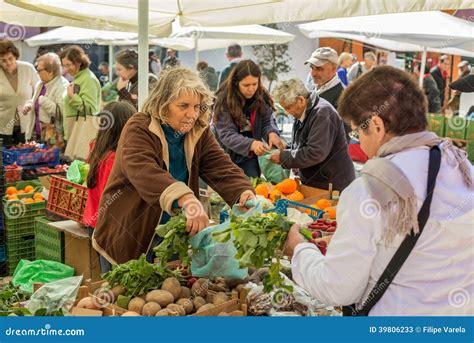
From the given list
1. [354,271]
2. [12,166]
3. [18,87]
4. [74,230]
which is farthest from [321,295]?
[18,87]

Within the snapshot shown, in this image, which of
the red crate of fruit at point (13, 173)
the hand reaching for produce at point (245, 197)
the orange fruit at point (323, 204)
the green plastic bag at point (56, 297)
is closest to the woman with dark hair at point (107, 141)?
the hand reaching for produce at point (245, 197)

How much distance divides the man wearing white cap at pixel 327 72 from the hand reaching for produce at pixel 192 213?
358 centimetres

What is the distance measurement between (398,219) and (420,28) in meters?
8.34

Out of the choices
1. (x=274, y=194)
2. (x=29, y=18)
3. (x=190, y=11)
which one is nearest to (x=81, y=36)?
(x=29, y=18)

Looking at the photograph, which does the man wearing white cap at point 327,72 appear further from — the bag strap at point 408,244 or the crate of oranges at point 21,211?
the bag strap at point 408,244

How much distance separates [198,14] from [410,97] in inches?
167

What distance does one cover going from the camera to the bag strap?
2.16 meters

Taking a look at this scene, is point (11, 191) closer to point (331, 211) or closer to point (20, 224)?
point (20, 224)

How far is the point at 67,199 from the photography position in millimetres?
5449

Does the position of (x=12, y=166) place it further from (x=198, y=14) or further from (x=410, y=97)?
(x=410, y=97)

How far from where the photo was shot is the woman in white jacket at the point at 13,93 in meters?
8.23

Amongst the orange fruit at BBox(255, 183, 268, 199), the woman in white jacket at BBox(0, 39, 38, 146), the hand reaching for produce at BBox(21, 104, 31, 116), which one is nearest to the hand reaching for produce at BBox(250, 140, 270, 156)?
the orange fruit at BBox(255, 183, 268, 199)

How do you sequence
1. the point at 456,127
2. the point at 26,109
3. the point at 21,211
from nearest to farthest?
the point at 21,211 → the point at 26,109 → the point at 456,127

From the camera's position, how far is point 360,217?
215 cm
